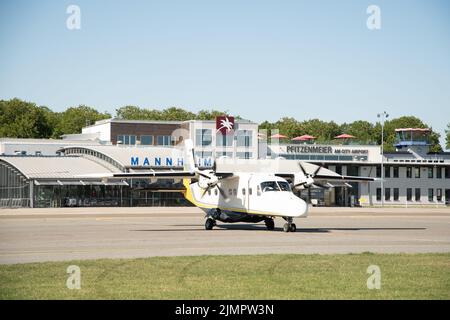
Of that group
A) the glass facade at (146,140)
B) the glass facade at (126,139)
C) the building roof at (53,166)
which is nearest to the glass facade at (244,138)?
the glass facade at (146,140)

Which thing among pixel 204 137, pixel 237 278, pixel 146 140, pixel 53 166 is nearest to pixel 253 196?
pixel 237 278

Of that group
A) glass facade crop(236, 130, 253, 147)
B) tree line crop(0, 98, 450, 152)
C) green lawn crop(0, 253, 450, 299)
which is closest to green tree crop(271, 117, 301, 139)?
tree line crop(0, 98, 450, 152)

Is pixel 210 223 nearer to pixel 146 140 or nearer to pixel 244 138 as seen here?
pixel 244 138

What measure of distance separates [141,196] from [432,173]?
4302 centimetres

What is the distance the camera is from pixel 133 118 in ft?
482

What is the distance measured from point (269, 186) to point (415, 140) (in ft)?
227

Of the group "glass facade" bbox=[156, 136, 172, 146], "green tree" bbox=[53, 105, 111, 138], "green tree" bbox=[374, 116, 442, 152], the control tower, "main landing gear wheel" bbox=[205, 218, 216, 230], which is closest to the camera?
"main landing gear wheel" bbox=[205, 218, 216, 230]

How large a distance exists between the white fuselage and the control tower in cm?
6568

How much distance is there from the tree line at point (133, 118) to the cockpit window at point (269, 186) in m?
92.3

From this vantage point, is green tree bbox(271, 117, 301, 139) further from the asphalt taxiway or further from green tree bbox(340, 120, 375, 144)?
the asphalt taxiway

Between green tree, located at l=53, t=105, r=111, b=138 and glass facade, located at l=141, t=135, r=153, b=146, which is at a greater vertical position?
green tree, located at l=53, t=105, r=111, b=138

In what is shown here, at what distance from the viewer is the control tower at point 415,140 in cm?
9831

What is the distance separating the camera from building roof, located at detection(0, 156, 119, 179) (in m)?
73.5

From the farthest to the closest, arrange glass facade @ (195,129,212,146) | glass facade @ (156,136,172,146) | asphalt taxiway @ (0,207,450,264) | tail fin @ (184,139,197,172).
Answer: glass facade @ (156,136,172,146) < glass facade @ (195,129,212,146) < tail fin @ (184,139,197,172) < asphalt taxiway @ (0,207,450,264)
